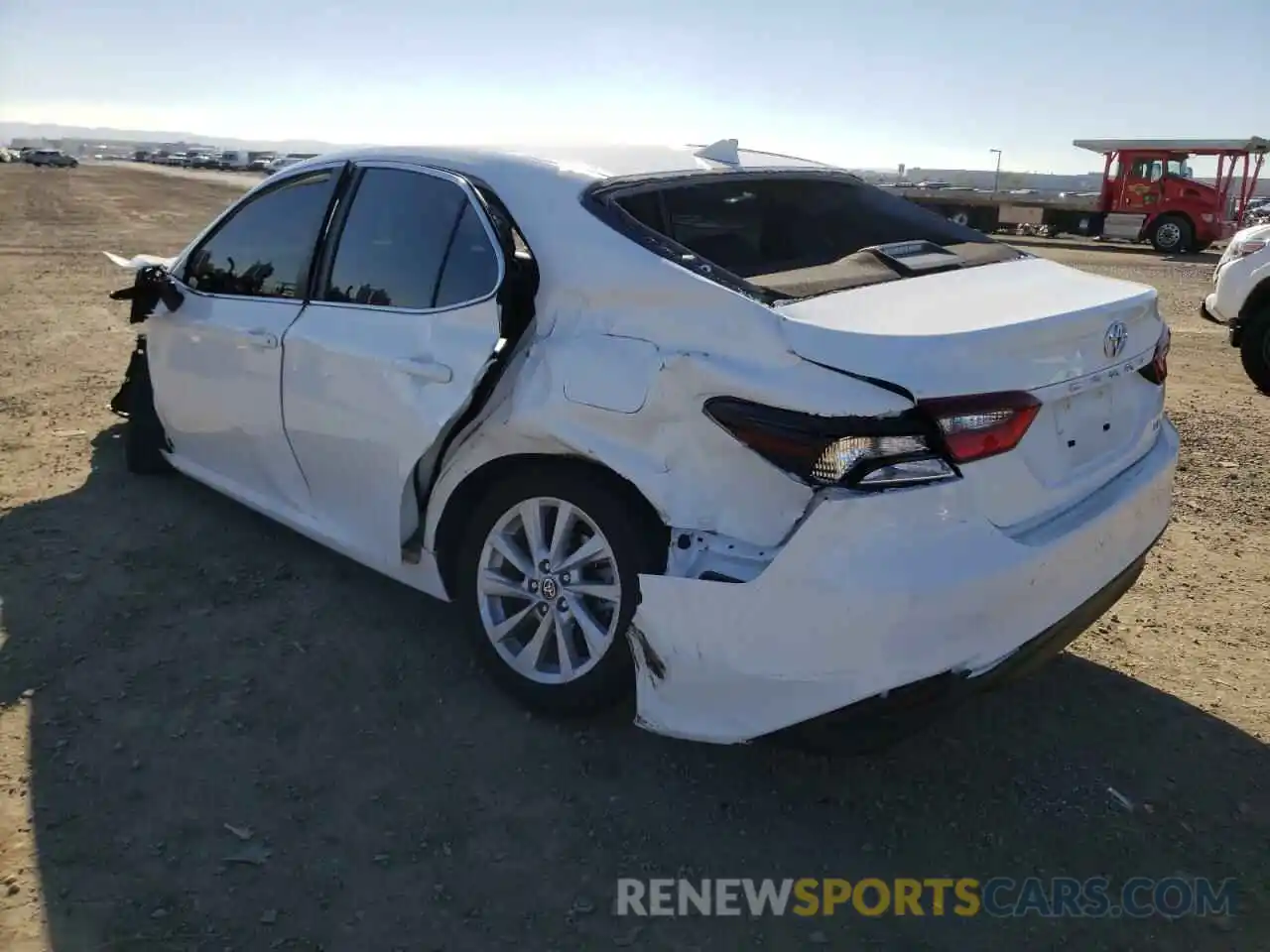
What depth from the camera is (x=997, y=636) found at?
2496mm

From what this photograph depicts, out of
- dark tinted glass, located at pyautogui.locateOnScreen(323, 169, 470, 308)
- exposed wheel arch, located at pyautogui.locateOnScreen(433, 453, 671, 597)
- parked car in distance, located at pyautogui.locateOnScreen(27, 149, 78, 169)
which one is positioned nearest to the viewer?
exposed wheel arch, located at pyautogui.locateOnScreen(433, 453, 671, 597)

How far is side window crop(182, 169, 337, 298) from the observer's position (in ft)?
12.7

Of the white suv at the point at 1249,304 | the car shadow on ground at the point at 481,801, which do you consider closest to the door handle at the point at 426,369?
the car shadow on ground at the point at 481,801

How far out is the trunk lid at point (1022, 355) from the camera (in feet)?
7.91

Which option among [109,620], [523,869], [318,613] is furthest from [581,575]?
[109,620]

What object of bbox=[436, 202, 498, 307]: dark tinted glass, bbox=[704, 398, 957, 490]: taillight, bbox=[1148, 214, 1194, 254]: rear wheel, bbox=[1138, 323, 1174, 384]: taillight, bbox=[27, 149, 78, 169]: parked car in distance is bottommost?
bbox=[704, 398, 957, 490]: taillight

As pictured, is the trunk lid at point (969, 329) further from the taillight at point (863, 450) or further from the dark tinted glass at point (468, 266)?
the dark tinted glass at point (468, 266)

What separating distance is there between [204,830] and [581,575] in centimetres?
118

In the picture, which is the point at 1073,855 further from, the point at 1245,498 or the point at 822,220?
the point at 1245,498

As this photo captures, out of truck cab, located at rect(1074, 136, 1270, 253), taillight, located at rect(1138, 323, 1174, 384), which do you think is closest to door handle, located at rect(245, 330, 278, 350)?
taillight, located at rect(1138, 323, 1174, 384)

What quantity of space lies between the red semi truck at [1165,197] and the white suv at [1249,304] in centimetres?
2030

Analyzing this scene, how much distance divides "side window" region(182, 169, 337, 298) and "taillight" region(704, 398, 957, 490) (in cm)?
222

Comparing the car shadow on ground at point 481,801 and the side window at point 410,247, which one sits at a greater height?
the side window at point 410,247

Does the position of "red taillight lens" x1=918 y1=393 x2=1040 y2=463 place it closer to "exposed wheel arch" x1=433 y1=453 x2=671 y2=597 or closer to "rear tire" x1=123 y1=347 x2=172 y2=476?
"exposed wheel arch" x1=433 y1=453 x2=671 y2=597
